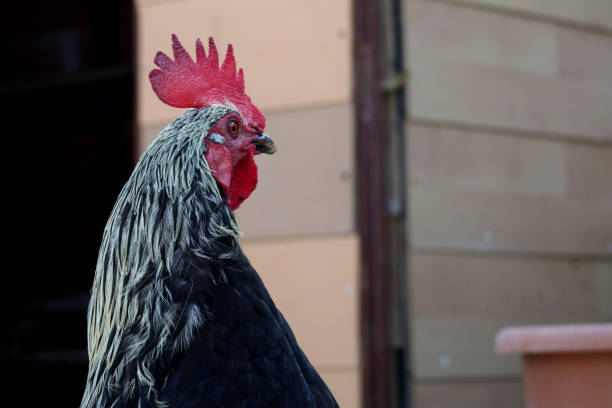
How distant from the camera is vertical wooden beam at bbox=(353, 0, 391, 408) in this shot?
141 inches

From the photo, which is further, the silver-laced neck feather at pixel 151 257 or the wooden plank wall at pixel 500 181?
the wooden plank wall at pixel 500 181

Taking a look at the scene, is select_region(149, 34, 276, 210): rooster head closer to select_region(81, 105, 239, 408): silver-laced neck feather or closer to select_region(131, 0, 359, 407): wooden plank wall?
select_region(81, 105, 239, 408): silver-laced neck feather

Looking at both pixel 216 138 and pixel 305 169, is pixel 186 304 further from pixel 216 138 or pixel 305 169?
pixel 305 169

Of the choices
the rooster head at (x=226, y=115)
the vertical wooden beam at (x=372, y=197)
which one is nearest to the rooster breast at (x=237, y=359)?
the rooster head at (x=226, y=115)

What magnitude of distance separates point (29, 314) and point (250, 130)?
4659 mm

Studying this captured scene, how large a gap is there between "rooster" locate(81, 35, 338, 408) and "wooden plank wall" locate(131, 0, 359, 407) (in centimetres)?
163

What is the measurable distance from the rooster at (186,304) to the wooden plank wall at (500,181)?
181 centimetres

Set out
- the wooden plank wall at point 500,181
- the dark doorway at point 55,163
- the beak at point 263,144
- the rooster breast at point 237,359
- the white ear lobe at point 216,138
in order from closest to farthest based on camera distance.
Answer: the rooster breast at point 237,359
the white ear lobe at point 216,138
the beak at point 263,144
the wooden plank wall at point 500,181
the dark doorway at point 55,163

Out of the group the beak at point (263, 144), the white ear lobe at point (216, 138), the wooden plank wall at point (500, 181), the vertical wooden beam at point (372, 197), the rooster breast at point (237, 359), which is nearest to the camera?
the rooster breast at point (237, 359)

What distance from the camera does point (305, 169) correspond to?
3.76 meters

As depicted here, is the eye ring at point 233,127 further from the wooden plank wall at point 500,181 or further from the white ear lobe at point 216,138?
the wooden plank wall at point 500,181

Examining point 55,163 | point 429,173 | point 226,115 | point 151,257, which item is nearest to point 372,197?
point 429,173

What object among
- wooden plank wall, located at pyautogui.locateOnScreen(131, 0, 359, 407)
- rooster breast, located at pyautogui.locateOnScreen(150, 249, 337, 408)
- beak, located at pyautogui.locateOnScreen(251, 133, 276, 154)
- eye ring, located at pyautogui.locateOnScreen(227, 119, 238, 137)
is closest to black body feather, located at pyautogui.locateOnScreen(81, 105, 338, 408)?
rooster breast, located at pyautogui.locateOnScreen(150, 249, 337, 408)

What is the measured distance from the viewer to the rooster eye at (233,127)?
2.10 m
